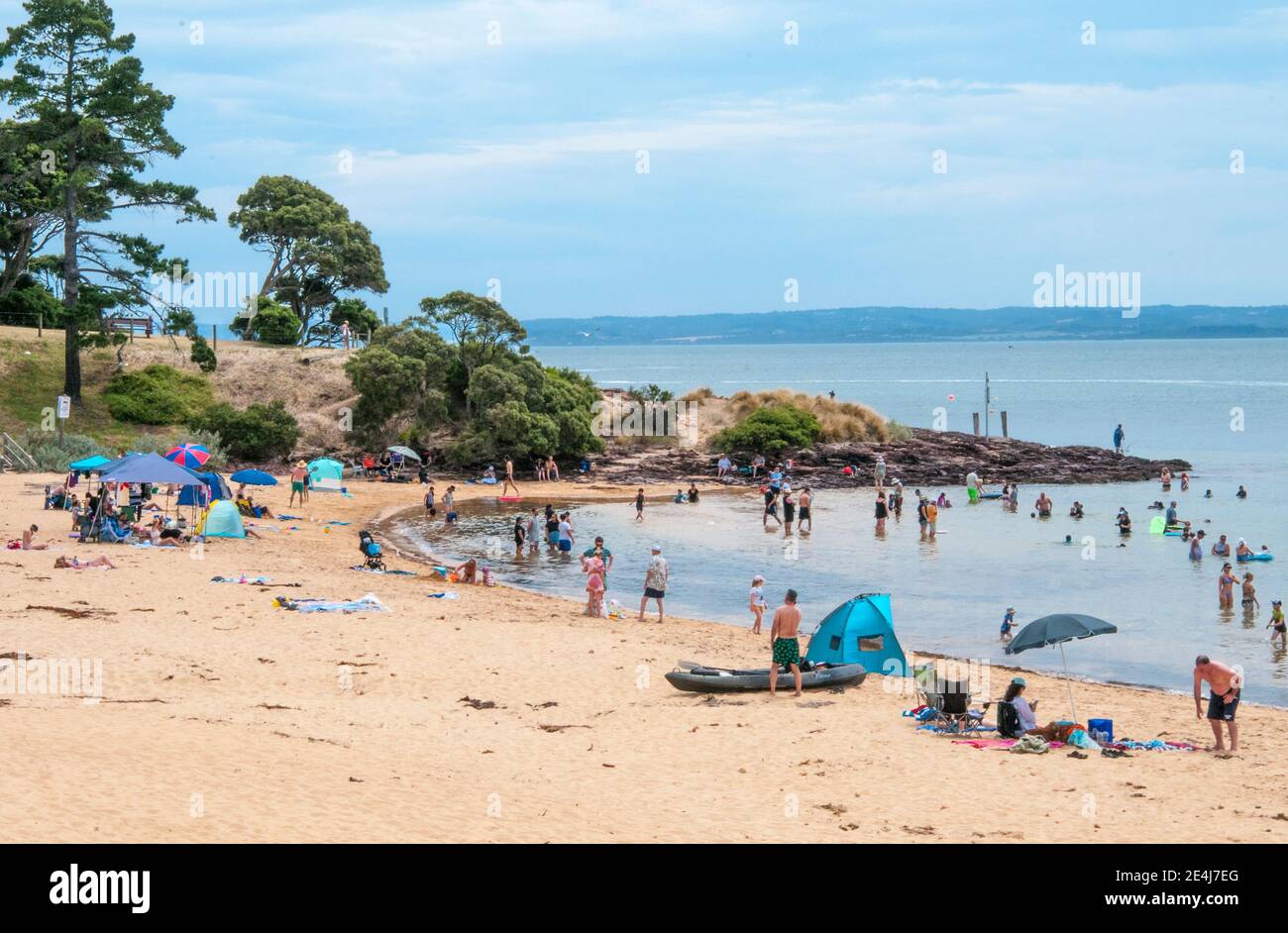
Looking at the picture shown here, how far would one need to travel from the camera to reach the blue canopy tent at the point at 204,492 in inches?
1131

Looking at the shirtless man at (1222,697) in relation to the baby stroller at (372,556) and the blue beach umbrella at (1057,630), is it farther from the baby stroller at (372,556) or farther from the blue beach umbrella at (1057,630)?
the baby stroller at (372,556)

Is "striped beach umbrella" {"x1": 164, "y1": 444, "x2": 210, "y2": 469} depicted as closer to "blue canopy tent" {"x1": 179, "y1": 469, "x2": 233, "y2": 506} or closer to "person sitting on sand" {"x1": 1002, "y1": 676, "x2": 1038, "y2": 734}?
"blue canopy tent" {"x1": 179, "y1": 469, "x2": 233, "y2": 506}

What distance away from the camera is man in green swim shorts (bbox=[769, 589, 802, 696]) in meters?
16.5

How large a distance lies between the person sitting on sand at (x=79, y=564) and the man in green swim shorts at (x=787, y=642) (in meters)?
13.2

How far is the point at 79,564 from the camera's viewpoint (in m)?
22.6

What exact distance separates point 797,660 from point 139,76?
3557cm

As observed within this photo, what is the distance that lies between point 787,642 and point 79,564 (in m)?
13.7

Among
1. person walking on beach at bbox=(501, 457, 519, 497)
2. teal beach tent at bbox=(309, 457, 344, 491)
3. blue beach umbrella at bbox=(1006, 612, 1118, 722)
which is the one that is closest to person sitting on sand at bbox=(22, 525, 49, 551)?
teal beach tent at bbox=(309, 457, 344, 491)

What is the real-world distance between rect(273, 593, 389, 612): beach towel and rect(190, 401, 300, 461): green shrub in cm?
2435

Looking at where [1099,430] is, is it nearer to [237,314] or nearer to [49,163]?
[237,314]

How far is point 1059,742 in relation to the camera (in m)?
14.2

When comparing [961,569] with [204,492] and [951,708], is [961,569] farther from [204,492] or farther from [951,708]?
[204,492]

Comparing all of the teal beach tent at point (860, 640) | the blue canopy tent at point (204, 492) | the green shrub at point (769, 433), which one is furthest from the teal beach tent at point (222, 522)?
the green shrub at point (769, 433)
